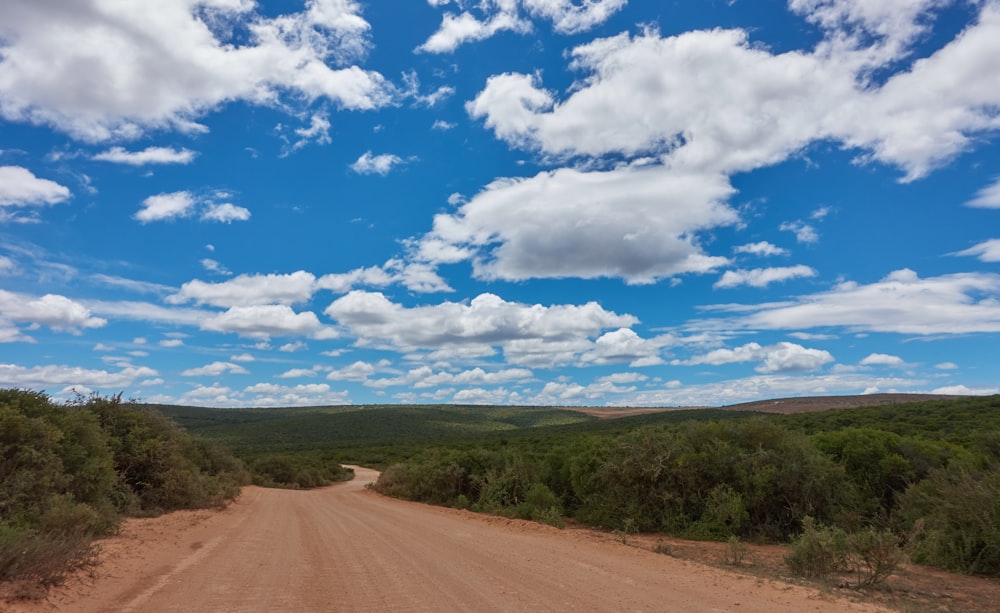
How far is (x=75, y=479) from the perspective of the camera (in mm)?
15086

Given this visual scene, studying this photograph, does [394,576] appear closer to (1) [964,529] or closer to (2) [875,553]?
(2) [875,553]

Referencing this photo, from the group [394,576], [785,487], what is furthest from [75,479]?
[785,487]

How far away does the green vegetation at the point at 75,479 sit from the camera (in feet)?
28.4

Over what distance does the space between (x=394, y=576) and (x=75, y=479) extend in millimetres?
10038

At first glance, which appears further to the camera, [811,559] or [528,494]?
[528,494]

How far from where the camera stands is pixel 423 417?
13912 cm

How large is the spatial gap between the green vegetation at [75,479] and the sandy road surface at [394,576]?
0.59 m

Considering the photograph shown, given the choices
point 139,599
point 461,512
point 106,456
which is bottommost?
point 461,512

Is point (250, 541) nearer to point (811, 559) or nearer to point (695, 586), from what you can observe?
point (695, 586)

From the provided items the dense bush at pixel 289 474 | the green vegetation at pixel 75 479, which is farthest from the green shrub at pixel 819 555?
the dense bush at pixel 289 474

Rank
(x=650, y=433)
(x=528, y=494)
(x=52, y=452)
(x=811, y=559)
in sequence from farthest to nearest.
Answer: (x=528, y=494)
(x=650, y=433)
(x=52, y=452)
(x=811, y=559)

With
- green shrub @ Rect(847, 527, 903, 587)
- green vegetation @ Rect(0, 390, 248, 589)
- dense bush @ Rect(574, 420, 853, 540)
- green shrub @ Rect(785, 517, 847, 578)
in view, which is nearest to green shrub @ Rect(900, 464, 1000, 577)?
green shrub @ Rect(847, 527, 903, 587)

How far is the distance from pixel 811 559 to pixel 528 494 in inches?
506

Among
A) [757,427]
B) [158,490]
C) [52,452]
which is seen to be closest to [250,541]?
[52,452]
